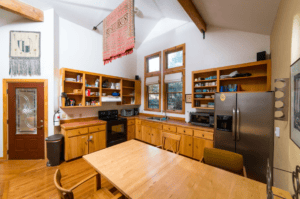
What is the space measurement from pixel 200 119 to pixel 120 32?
101 inches

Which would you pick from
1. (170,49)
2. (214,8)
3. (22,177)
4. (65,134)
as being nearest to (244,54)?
(214,8)

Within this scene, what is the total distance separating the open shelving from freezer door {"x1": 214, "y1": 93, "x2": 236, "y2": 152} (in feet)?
1.25

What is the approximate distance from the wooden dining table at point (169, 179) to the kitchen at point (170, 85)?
251 mm

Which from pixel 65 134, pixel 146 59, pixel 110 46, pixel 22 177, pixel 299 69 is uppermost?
pixel 146 59

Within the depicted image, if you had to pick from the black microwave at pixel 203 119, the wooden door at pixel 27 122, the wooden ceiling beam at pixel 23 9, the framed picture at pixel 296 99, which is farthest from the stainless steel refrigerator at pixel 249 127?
the wooden ceiling beam at pixel 23 9

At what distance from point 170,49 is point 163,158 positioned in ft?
11.5

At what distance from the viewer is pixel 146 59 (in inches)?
192

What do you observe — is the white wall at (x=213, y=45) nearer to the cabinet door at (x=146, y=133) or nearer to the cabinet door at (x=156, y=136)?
the cabinet door at (x=156, y=136)

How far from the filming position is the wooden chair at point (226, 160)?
5.05ft

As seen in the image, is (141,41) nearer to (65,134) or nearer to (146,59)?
(146,59)

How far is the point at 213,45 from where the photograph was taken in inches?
127

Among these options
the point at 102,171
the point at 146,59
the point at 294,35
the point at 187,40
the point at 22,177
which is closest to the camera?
the point at 294,35

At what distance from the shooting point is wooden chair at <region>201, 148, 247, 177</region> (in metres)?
1.54

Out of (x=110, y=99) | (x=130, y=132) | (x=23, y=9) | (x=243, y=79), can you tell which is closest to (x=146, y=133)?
(x=130, y=132)
